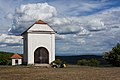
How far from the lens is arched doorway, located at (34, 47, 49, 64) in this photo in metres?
53.3

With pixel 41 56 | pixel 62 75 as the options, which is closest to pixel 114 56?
pixel 41 56

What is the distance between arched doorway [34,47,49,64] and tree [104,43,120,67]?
36.6ft

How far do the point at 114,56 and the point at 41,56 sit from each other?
1429 cm

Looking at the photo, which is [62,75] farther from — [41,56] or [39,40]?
[41,56]

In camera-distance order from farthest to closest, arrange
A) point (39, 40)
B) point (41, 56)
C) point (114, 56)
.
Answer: point (41, 56), point (39, 40), point (114, 56)

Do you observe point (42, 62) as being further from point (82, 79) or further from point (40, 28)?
point (82, 79)

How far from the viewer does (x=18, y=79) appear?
22.7 m

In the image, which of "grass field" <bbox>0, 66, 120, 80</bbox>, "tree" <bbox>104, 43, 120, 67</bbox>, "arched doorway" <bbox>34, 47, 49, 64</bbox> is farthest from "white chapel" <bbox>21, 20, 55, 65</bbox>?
"grass field" <bbox>0, 66, 120, 80</bbox>

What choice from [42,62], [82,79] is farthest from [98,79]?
[42,62]

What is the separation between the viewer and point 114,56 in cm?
4775

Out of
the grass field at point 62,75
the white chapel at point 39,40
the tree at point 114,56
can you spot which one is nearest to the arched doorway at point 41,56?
the white chapel at point 39,40

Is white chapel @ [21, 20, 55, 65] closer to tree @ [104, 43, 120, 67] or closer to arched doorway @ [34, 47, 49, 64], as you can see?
arched doorway @ [34, 47, 49, 64]

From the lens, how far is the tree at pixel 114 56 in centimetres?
4753

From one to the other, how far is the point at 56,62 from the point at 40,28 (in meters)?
6.64
